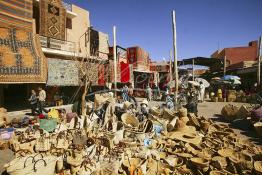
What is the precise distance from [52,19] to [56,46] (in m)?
1.92

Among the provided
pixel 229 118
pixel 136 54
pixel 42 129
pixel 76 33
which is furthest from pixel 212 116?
pixel 136 54

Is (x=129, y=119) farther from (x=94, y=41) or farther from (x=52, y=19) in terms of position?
(x=94, y=41)

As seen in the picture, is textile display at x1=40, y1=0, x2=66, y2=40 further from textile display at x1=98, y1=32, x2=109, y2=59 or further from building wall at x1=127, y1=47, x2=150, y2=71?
building wall at x1=127, y1=47, x2=150, y2=71

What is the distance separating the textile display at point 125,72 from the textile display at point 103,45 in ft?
6.72

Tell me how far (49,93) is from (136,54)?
16488 millimetres

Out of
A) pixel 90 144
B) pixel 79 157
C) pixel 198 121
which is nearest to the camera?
pixel 79 157

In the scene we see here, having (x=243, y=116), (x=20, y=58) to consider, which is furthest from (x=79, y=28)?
(x=243, y=116)

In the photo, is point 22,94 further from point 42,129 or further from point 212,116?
point 212,116

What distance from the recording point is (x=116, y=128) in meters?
7.38

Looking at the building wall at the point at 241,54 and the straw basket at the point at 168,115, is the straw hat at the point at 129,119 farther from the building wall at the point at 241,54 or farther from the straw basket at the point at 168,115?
the building wall at the point at 241,54

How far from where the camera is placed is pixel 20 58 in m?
10.9

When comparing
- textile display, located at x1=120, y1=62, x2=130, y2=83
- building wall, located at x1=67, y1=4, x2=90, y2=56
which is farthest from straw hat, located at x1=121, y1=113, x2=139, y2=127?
textile display, located at x1=120, y1=62, x2=130, y2=83

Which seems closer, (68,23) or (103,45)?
(68,23)

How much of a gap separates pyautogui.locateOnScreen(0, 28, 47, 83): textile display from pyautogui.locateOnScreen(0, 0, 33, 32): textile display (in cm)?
42
